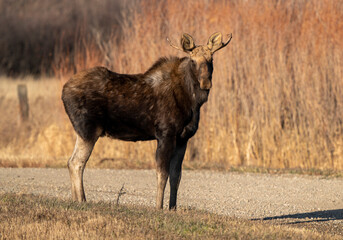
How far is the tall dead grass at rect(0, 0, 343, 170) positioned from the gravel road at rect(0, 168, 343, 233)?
1.37m

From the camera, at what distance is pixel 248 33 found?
15250 millimetres

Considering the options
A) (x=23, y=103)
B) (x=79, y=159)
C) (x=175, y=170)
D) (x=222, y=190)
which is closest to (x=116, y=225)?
(x=175, y=170)

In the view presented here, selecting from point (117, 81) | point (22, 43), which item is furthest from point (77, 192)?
point (22, 43)

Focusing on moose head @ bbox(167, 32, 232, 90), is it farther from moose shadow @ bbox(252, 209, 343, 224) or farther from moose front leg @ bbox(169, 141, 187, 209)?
moose shadow @ bbox(252, 209, 343, 224)

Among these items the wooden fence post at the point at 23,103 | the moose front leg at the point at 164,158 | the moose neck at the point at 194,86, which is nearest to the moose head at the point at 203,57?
the moose neck at the point at 194,86

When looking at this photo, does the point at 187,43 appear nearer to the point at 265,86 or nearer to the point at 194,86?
the point at 194,86

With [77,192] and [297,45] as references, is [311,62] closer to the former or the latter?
[297,45]

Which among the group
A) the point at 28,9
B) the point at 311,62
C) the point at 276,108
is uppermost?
the point at 28,9

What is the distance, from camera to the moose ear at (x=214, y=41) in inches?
334

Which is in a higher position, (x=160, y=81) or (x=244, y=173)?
(x=160, y=81)

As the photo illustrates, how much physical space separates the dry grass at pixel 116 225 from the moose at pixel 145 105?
2.80 ft

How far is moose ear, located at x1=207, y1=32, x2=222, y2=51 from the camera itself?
849cm

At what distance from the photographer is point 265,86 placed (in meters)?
14.6

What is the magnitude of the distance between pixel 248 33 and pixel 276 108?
190cm
